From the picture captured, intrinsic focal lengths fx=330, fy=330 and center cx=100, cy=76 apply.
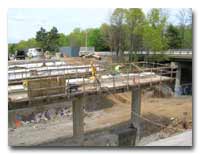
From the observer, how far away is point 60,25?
17.3 feet

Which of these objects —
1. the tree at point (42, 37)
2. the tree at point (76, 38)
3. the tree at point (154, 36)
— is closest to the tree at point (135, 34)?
the tree at point (154, 36)

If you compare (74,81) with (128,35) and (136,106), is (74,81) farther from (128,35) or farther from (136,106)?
(136,106)

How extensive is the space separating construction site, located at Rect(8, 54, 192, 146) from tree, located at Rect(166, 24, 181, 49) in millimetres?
550

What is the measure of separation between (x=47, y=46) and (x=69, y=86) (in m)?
0.83

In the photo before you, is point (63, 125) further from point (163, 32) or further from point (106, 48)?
point (163, 32)

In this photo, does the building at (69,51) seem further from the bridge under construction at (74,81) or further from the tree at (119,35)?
the tree at (119,35)

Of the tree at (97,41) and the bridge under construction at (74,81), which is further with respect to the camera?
the tree at (97,41)

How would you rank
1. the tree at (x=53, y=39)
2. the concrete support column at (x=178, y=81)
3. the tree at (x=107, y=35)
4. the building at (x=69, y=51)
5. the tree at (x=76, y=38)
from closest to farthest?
1. the tree at (x=53, y=39)
2. the tree at (x=76, y=38)
3. the building at (x=69, y=51)
4. the tree at (x=107, y=35)
5. the concrete support column at (x=178, y=81)

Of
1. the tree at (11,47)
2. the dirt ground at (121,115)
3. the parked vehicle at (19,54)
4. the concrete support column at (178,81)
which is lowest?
the dirt ground at (121,115)

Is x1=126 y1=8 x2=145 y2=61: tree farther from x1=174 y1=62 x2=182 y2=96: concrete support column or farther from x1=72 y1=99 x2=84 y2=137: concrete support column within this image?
x1=174 y1=62 x2=182 y2=96: concrete support column

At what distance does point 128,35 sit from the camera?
676cm

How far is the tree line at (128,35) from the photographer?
525cm

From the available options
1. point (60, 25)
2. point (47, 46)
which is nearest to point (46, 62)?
point (47, 46)

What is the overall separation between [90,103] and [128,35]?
11.7 feet
